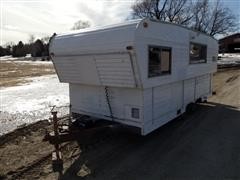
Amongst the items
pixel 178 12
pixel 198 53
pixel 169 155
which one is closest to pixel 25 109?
pixel 169 155

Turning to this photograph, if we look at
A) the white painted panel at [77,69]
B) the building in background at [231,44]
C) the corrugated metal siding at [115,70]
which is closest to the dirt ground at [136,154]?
the corrugated metal siding at [115,70]

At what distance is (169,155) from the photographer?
191 inches

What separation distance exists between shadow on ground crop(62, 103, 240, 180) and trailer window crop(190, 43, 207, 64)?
1.99m

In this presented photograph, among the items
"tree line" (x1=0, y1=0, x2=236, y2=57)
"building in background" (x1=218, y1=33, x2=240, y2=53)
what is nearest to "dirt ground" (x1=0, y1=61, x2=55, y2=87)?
"tree line" (x1=0, y1=0, x2=236, y2=57)

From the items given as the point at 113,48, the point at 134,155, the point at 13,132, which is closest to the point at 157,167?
the point at 134,155

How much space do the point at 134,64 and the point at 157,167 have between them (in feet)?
6.32

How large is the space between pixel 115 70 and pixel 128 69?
359 millimetres

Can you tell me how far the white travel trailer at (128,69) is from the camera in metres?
4.75

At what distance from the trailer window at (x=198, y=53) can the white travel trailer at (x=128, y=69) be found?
223 mm

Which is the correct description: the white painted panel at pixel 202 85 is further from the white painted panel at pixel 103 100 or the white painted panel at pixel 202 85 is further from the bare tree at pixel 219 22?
the bare tree at pixel 219 22

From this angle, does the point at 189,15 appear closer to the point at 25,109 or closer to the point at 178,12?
the point at 178,12

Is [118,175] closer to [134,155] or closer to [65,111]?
[134,155]

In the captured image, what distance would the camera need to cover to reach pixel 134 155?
4863mm

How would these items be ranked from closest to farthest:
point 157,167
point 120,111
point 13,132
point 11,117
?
point 157,167, point 120,111, point 13,132, point 11,117
